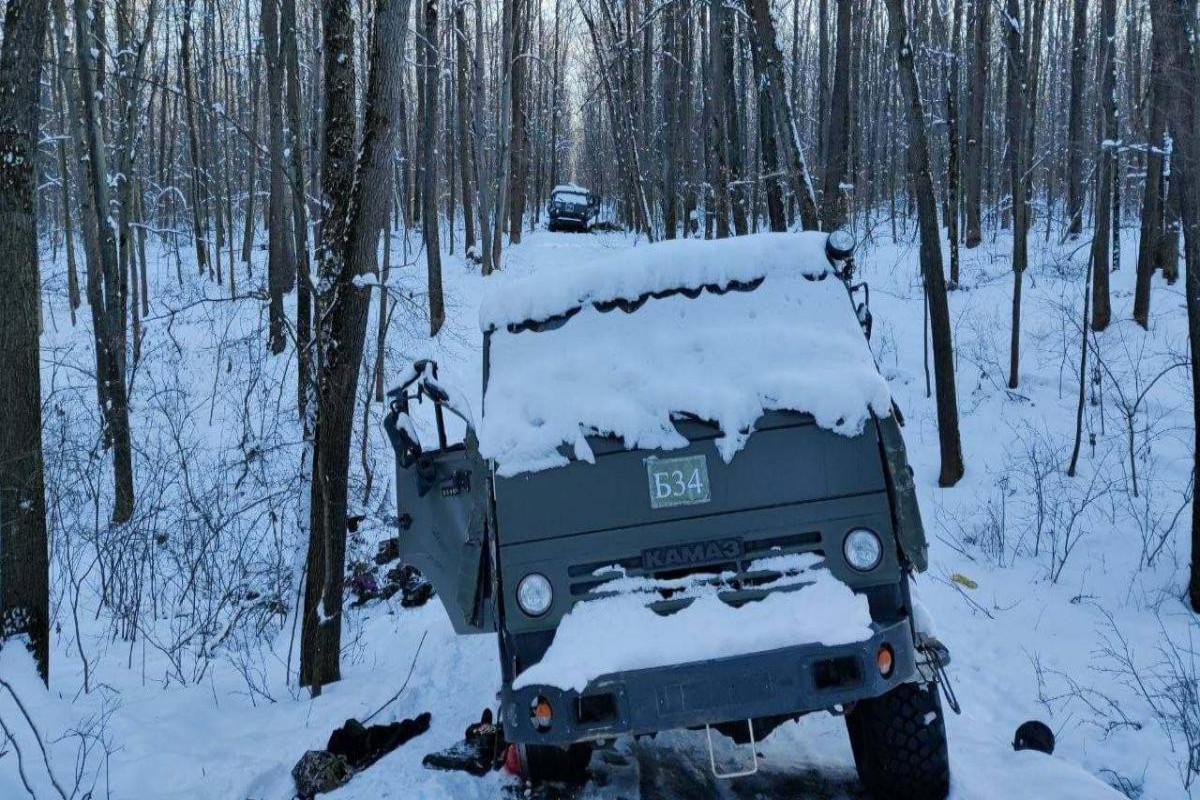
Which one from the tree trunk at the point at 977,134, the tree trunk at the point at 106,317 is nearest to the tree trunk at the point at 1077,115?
the tree trunk at the point at 977,134

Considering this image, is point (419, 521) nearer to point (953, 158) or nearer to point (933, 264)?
point (933, 264)

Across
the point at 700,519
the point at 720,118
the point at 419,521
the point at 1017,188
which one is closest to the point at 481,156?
the point at 720,118

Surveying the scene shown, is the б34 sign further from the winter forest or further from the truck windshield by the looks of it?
the truck windshield

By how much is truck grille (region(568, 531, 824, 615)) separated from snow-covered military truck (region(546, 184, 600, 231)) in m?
37.7

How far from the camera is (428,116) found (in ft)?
71.8

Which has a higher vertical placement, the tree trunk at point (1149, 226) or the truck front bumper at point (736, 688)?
the tree trunk at point (1149, 226)

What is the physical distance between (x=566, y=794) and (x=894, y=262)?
73.1 ft

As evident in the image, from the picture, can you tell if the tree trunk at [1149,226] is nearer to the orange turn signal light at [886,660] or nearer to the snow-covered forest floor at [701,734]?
the snow-covered forest floor at [701,734]

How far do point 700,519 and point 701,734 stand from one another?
70.5 inches

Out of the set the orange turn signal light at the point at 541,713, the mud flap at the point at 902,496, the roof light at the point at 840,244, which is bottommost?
the orange turn signal light at the point at 541,713

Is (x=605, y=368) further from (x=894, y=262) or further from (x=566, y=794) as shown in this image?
(x=894, y=262)

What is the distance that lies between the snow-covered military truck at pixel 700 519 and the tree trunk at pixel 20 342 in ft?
8.45

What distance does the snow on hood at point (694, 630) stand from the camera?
3598 mm

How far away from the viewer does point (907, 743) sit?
4.04m
